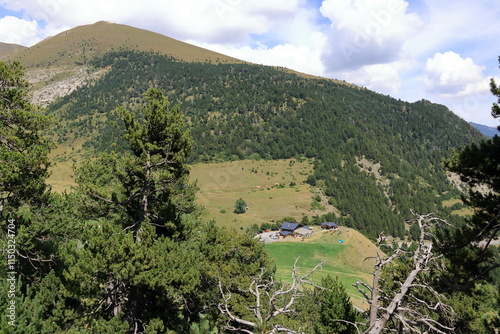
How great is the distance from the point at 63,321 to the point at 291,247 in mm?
62563

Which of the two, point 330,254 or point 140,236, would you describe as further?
point 330,254

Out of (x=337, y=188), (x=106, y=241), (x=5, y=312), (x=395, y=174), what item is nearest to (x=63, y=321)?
(x=5, y=312)

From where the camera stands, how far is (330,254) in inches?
2756

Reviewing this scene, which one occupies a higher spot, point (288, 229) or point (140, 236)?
point (140, 236)

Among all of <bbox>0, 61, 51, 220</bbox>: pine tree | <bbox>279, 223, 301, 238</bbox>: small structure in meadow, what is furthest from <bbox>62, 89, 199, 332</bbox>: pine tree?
<bbox>279, 223, 301, 238</bbox>: small structure in meadow

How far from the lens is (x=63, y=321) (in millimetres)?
15211

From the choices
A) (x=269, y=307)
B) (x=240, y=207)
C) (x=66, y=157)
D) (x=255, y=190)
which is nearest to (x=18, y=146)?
(x=269, y=307)

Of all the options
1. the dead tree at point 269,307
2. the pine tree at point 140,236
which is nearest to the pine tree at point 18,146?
the pine tree at point 140,236

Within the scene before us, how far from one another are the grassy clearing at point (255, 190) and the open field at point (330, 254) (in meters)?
27.9

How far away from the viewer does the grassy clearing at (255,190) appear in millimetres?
111194

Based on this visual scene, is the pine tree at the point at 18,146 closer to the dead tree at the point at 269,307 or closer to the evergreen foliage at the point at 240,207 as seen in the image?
the dead tree at the point at 269,307

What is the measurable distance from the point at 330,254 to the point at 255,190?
73827 mm

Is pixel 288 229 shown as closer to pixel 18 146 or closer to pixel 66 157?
pixel 18 146

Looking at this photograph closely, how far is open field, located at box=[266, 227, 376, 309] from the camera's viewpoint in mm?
59531
